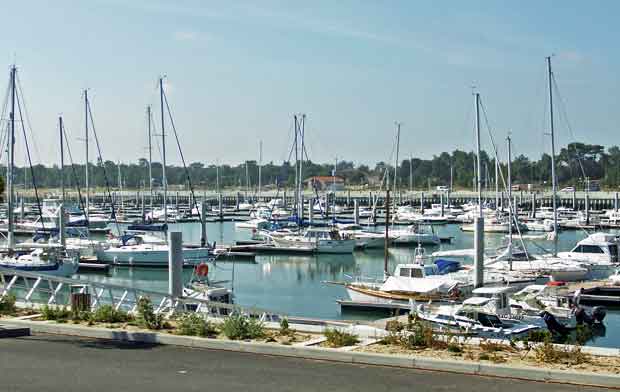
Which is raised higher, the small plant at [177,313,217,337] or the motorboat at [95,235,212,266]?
the small plant at [177,313,217,337]

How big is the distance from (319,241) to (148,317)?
5943cm

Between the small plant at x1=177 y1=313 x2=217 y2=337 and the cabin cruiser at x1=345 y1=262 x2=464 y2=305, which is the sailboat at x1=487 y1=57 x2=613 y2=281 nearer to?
the cabin cruiser at x1=345 y1=262 x2=464 y2=305

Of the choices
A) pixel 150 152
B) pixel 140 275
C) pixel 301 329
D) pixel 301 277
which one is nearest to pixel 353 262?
pixel 301 277

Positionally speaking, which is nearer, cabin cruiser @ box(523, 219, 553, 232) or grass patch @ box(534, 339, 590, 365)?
grass patch @ box(534, 339, 590, 365)

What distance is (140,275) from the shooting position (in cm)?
6294

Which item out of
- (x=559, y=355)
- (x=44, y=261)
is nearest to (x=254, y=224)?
(x=44, y=261)

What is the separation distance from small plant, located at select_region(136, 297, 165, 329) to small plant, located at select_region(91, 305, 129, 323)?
1.80ft

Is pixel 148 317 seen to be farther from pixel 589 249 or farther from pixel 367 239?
pixel 367 239

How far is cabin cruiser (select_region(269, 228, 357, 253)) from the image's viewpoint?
7794cm

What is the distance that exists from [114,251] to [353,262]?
20067mm

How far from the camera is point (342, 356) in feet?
51.0

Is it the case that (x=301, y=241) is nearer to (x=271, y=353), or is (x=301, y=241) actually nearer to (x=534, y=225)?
(x=534, y=225)

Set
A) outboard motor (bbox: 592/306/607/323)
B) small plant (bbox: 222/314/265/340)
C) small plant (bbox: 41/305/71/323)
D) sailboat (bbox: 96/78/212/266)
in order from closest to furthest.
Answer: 1. small plant (bbox: 222/314/265/340)
2. small plant (bbox: 41/305/71/323)
3. outboard motor (bbox: 592/306/607/323)
4. sailboat (bbox: 96/78/212/266)

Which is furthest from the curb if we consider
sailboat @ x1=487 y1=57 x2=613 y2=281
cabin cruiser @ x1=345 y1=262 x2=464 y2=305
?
sailboat @ x1=487 y1=57 x2=613 y2=281
